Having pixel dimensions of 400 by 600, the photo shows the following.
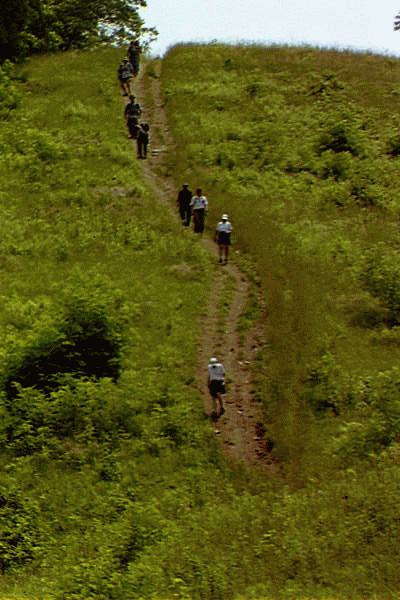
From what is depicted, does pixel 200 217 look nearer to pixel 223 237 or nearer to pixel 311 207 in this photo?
pixel 223 237

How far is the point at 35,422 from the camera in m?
19.5

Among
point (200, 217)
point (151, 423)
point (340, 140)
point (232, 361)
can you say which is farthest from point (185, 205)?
point (151, 423)

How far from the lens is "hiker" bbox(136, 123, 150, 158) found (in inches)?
1527

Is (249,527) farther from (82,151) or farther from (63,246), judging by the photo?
(82,151)

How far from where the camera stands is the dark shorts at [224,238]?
2844 centimetres

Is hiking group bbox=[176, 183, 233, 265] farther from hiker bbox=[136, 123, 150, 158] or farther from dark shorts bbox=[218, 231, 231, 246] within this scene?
hiker bbox=[136, 123, 150, 158]

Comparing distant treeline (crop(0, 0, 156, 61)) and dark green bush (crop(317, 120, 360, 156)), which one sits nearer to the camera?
dark green bush (crop(317, 120, 360, 156))

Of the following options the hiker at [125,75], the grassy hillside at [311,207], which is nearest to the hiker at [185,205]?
the grassy hillside at [311,207]

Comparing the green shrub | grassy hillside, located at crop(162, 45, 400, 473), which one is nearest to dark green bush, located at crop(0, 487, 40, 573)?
grassy hillside, located at crop(162, 45, 400, 473)

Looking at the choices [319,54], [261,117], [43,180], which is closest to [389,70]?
[319,54]

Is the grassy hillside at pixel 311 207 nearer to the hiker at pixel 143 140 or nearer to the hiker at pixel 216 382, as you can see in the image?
the hiker at pixel 216 382

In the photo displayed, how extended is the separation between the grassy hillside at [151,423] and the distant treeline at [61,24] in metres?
15.1

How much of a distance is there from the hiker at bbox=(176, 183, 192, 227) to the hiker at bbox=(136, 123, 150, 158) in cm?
720

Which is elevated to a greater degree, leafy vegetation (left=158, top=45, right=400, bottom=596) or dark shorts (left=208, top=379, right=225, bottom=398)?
leafy vegetation (left=158, top=45, right=400, bottom=596)
